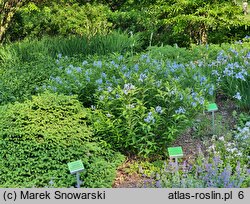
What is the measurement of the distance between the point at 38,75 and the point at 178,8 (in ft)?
13.6

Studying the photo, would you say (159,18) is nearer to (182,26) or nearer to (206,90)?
(182,26)

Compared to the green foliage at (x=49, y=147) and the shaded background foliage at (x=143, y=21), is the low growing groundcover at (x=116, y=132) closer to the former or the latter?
the green foliage at (x=49, y=147)

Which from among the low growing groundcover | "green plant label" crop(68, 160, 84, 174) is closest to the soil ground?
the low growing groundcover

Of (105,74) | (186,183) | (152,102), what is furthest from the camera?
(105,74)

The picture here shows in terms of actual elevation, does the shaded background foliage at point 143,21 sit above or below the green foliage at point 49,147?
above

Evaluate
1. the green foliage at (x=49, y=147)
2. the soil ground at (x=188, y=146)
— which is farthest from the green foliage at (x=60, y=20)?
the green foliage at (x=49, y=147)

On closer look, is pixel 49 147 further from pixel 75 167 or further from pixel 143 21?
pixel 143 21

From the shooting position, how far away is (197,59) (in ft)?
18.7

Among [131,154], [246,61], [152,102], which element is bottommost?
[131,154]

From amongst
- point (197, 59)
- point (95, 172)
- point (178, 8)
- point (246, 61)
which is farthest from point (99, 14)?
point (95, 172)

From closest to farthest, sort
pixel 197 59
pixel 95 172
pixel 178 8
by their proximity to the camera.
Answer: pixel 95 172 → pixel 197 59 → pixel 178 8

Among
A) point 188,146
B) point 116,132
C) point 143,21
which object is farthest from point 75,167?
point 143,21

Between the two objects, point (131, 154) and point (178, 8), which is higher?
point (178, 8)

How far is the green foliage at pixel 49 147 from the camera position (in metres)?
3.35
